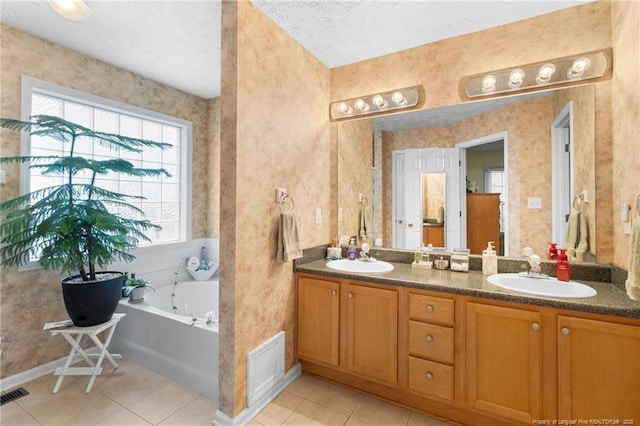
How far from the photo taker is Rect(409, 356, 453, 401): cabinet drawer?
5.51ft

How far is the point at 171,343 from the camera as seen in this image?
2158 millimetres

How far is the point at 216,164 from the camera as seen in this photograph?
3525 mm

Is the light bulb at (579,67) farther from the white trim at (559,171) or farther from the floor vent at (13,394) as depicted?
the floor vent at (13,394)

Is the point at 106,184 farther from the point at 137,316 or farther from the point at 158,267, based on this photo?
the point at 137,316

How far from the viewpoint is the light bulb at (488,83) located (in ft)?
6.48

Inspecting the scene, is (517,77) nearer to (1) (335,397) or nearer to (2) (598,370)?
(2) (598,370)

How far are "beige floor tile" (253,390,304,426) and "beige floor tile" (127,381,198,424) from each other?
55cm

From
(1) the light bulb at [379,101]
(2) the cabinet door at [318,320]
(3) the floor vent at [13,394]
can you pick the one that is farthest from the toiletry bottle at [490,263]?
(3) the floor vent at [13,394]

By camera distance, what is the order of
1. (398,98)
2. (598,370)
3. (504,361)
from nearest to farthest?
1. (598,370)
2. (504,361)
3. (398,98)

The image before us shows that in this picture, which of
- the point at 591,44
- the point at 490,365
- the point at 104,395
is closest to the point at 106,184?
the point at 104,395

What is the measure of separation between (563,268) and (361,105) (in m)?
1.82

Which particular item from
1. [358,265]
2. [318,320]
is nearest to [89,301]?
[318,320]

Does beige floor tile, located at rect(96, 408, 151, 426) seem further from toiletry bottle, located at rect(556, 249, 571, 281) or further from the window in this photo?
toiletry bottle, located at rect(556, 249, 571, 281)

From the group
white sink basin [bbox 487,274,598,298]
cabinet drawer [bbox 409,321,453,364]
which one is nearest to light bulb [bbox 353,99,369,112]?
white sink basin [bbox 487,274,598,298]
